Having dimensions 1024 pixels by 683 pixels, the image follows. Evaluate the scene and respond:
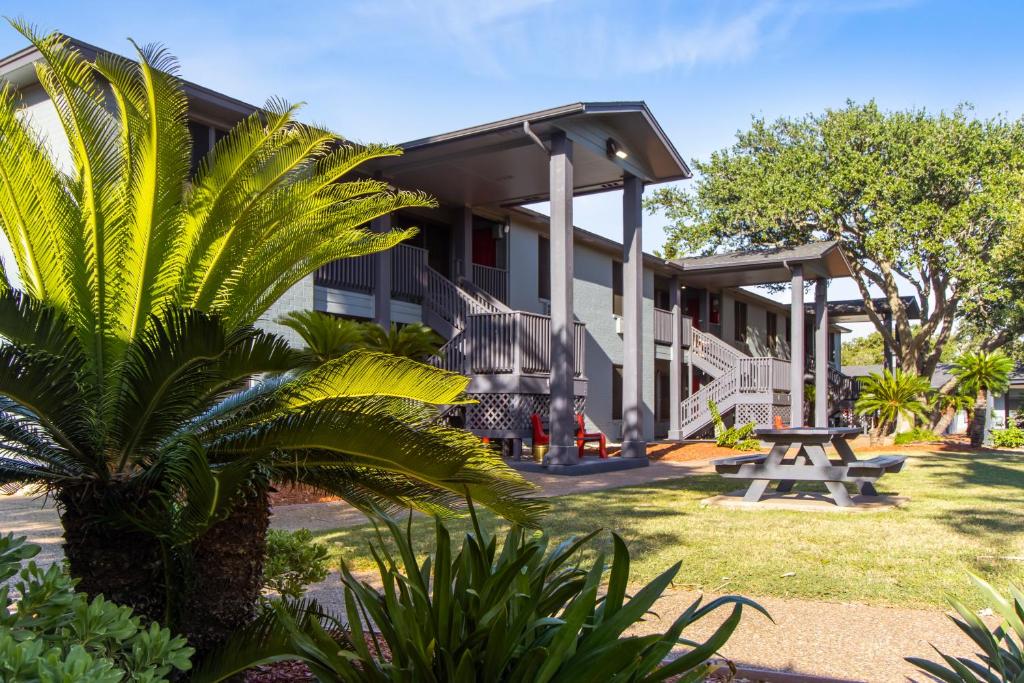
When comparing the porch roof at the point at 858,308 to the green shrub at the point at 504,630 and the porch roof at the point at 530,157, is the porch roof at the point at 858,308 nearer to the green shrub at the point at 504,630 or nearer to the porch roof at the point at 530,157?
the porch roof at the point at 530,157

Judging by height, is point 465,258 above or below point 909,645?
above

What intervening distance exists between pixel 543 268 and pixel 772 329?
1719 cm

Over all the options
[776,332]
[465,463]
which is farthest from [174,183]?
[776,332]

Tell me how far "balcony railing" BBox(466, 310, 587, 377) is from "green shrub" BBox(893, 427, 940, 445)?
41.8 feet

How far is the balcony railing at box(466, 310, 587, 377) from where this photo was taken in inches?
615

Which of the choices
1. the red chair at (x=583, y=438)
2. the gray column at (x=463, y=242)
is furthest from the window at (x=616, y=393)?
the gray column at (x=463, y=242)

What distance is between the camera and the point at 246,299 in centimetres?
463

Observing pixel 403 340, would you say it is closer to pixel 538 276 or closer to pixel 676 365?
pixel 538 276

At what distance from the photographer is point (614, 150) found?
16484 millimetres

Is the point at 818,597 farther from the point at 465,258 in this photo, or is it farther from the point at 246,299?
the point at 465,258

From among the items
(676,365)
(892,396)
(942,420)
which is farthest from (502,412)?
(942,420)

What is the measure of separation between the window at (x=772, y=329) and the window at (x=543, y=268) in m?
15.7

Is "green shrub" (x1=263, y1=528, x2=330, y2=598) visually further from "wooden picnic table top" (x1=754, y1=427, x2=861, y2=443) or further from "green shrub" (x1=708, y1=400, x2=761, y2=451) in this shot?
"green shrub" (x1=708, y1=400, x2=761, y2=451)

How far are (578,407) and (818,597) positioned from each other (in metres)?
11.2
